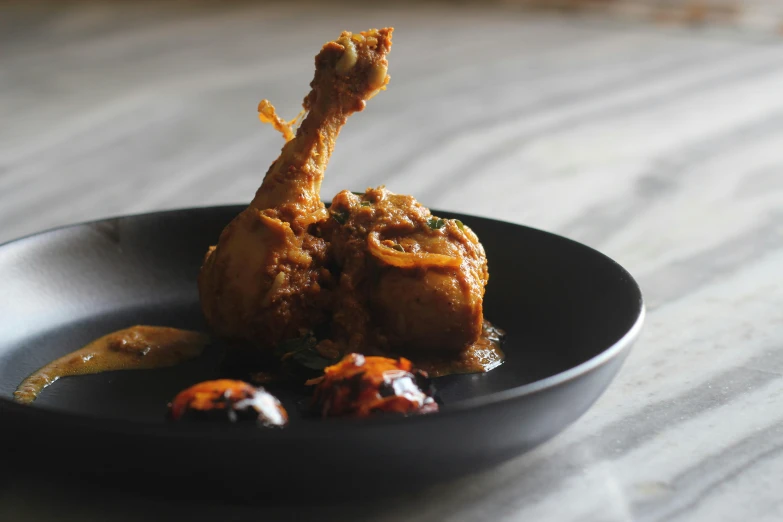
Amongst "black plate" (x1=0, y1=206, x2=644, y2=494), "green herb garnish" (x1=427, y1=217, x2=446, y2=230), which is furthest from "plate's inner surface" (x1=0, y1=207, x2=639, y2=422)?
"green herb garnish" (x1=427, y1=217, x2=446, y2=230)

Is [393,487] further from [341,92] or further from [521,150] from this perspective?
[521,150]

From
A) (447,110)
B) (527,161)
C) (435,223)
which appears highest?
(435,223)

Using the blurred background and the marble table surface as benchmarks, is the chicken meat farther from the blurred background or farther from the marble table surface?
the blurred background

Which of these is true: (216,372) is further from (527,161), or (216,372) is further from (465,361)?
(527,161)

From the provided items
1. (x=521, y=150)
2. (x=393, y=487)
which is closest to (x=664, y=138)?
(x=521, y=150)

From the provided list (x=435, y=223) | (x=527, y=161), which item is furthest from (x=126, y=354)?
(x=527, y=161)

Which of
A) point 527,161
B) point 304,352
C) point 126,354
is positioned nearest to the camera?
point 304,352

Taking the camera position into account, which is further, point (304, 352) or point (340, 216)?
point (340, 216)
